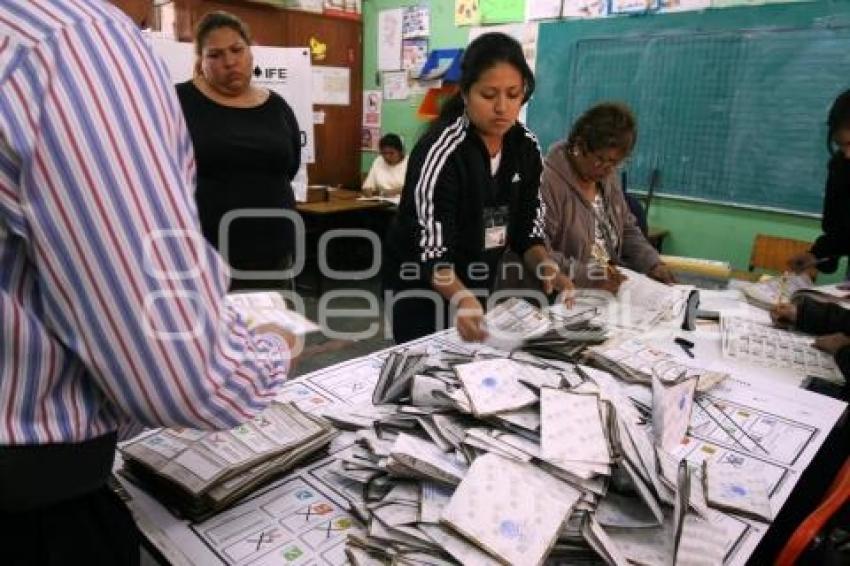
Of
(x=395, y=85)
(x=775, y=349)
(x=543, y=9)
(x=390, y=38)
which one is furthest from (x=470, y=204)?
(x=390, y=38)

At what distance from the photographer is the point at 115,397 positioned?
0.53 meters

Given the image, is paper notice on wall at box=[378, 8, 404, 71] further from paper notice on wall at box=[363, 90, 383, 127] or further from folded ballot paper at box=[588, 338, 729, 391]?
folded ballot paper at box=[588, 338, 729, 391]

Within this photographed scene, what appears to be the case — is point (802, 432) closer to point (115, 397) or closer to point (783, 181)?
point (115, 397)

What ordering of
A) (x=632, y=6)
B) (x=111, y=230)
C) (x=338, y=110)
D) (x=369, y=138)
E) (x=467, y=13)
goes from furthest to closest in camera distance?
(x=369, y=138)
(x=338, y=110)
(x=467, y=13)
(x=632, y=6)
(x=111, y=230)

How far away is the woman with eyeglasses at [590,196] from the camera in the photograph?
1951 mm

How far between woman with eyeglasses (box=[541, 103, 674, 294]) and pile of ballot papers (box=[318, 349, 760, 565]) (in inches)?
40.6

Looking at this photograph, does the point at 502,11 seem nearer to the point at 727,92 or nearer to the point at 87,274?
the point at 727,92

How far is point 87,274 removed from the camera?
481 millimetres

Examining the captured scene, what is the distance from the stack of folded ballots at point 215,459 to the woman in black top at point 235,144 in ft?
4.72

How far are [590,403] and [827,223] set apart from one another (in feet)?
7.22

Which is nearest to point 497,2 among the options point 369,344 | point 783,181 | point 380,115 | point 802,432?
point 380,115

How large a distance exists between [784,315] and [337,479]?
5.20ft

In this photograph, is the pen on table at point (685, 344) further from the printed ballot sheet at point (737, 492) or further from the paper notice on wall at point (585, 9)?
the paper notice on wall at point (585, 9)

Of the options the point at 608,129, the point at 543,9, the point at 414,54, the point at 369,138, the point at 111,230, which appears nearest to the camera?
the point at 111,230
